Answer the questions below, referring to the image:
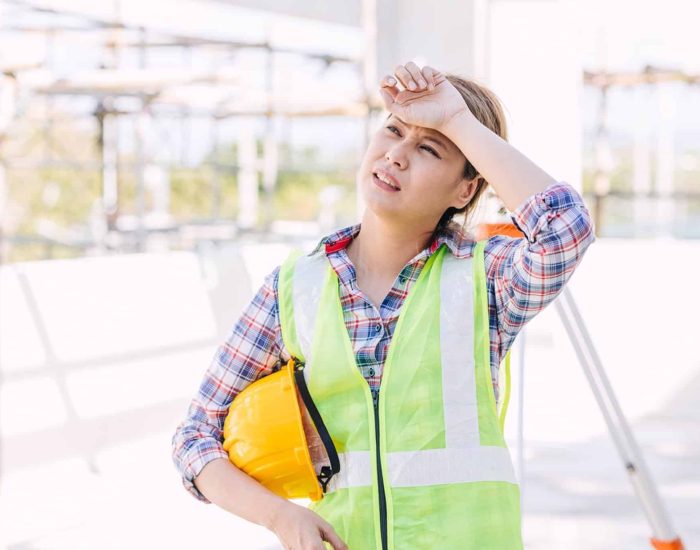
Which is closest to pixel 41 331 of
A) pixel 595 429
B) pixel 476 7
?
pixel 595 429

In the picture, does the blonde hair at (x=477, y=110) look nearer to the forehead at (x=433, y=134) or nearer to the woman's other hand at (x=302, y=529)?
the forehead at (x=433, y=134)

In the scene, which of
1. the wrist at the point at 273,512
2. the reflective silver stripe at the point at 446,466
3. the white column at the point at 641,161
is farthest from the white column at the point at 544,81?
the wrist at the point at 273,512

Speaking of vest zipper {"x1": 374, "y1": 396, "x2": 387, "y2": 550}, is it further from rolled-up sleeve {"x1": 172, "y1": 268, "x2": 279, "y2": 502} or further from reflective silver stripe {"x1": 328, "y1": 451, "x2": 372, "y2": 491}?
rolled-up sleeve {"x1": 172, "y1": 268, "x2": 279, "y2": 502}

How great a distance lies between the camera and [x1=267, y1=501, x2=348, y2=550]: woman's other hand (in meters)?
1.26

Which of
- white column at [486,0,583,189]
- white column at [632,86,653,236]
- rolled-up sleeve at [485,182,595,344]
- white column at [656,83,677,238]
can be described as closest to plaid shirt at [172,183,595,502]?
rolled-up sleeve at [485,182,595,344]

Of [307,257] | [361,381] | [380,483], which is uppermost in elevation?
[307,257]

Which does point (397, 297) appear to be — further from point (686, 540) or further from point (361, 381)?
point (686, 540)

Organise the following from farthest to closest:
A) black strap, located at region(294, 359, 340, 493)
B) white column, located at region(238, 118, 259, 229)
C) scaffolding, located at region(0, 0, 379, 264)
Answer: white column, located at region(238, 118, 259, 229) → scaffolding, located at region(0, 0, 379, 264) → black strap, located at region(294, 359, 340, 493)

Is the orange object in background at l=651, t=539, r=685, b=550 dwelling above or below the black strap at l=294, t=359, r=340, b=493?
below

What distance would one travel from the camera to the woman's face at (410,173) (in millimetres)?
1447

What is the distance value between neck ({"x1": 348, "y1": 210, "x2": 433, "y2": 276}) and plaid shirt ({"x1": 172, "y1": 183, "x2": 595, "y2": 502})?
2 centimetres

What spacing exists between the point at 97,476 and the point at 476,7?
3.82 metres

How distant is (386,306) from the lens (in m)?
1.47

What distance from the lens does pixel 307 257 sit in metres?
1.52
